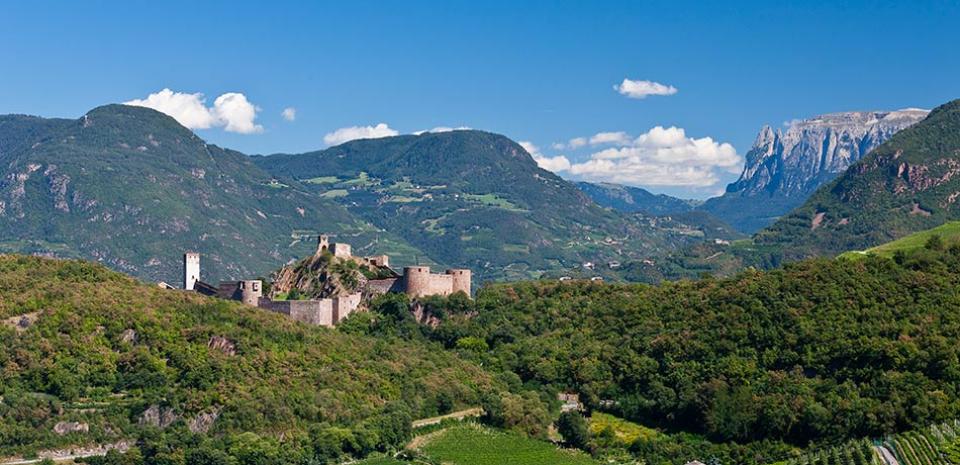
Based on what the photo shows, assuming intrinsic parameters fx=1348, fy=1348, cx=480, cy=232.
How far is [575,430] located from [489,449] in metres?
6.51

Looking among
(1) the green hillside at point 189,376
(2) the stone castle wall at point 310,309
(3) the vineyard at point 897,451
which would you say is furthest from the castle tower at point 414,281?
(3) the vineyard at point 897,451

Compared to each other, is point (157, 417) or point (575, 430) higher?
point (157, 417)

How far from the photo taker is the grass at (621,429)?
89.8 metres

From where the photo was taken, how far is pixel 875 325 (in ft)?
312

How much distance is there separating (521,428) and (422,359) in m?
16.6

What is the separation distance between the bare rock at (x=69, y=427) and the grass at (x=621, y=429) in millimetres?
32719

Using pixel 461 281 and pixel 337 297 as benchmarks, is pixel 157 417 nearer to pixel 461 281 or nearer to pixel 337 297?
pixel 337 297

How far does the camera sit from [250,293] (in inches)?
4528

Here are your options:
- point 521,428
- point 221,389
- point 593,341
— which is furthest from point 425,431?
point 593,341

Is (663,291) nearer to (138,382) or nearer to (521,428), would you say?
(521,428)

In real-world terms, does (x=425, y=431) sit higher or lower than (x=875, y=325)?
lower

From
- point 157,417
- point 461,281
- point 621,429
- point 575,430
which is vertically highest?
point 461,281

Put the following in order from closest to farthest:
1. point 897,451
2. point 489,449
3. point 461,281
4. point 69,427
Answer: point 897,451 < point 69,427 < point 489,449 < point 461,281

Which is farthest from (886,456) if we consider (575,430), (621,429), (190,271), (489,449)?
(190,271)
